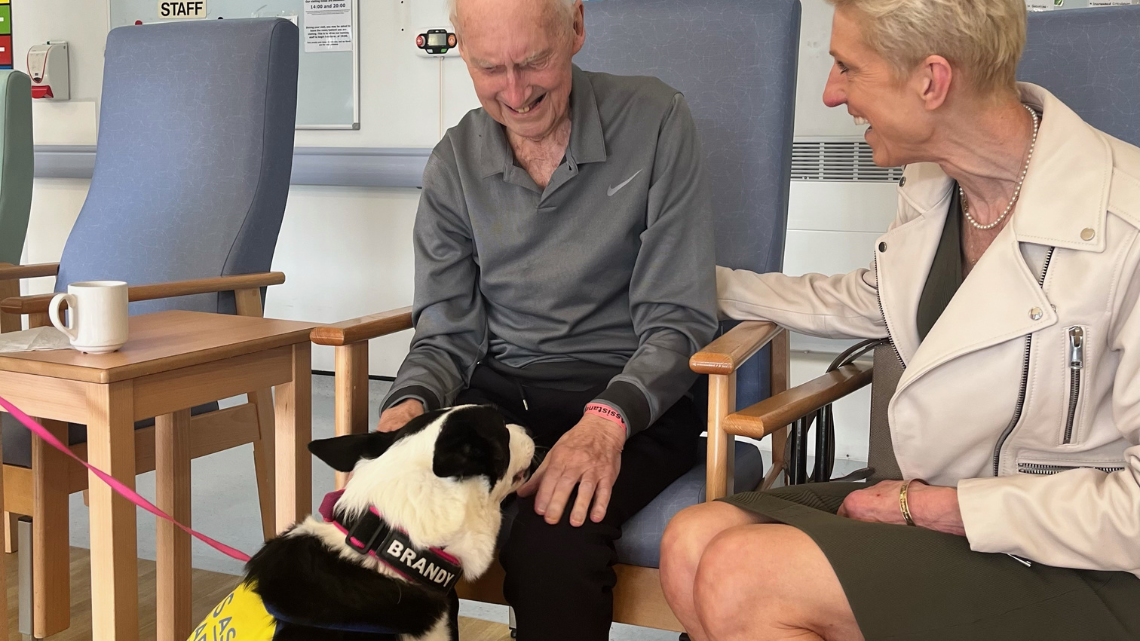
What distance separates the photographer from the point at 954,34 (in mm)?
1146

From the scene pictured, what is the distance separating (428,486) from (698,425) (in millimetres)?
593

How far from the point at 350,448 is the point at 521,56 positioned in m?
0.60

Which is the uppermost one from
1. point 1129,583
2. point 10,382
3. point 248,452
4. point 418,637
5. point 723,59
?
point 723,59

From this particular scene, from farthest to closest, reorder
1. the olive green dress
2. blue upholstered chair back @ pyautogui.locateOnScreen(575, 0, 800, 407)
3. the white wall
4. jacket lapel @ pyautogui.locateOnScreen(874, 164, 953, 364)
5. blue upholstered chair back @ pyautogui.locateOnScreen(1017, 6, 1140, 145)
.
Result: the white wall → blue upholstered chair back @ pyautogui.locateOnScreen(575, 0, 800, 407) → blue upholstered chair back @ pyautogui.locateOnScreen(1017, 6, 1140, 145) → jacket lapel @ pyautogui.locateOnScreen(874, 164, 953, 364) → the olive green dress

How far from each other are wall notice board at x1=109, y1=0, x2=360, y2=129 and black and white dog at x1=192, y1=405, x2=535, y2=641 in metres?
2.59

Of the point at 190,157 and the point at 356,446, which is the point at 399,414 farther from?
the point at 190,157

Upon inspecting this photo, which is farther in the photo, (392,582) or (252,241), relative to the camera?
(252,241)

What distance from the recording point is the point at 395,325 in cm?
166

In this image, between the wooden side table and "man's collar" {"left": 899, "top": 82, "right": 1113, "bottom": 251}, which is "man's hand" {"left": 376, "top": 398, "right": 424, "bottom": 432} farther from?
"man's collar" {"left": 899, "top": 82, "right": 1113, "bottom": 251}

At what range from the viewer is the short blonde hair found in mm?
1146

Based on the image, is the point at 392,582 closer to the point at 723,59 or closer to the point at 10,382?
the point at 10,382

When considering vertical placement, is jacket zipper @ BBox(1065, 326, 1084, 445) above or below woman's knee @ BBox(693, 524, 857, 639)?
above

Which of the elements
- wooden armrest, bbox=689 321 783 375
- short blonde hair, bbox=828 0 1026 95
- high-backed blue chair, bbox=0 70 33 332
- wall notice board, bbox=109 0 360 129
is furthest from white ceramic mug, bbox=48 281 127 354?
wall notice board, bbox=109 0 360 129

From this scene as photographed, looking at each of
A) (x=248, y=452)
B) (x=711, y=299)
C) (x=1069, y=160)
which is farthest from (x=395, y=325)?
(x=248, y=452)
